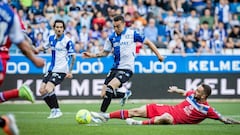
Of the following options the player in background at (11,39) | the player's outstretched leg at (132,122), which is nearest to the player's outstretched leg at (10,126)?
the player in background at (11,39)

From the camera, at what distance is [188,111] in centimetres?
1472

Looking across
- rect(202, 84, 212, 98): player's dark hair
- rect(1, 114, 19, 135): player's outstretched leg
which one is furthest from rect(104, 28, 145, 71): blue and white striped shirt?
rect(1, 114, 19, 135): player's outstretched leg

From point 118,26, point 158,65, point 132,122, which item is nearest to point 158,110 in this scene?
point 132,122

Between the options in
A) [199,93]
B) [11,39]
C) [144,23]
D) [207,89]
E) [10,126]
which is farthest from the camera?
[144,23]

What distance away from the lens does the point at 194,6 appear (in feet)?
97.3

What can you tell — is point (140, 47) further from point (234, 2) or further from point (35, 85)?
point (234, 2)

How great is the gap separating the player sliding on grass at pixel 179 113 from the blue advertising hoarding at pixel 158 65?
8.73 metres

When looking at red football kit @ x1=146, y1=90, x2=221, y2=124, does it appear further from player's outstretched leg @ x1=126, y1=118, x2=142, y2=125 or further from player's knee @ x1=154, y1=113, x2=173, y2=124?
player's outstretched leg @ x1=126, y1=118, x2=142, y2=125

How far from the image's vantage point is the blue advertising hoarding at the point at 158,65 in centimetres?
2330

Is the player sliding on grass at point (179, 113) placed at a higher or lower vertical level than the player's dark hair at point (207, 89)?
lower

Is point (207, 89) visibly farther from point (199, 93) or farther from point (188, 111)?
point (188, 111)

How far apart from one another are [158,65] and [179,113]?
30.5ft

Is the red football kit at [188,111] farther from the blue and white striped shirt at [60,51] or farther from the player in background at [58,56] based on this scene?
the blue and white striped shirt at [60,51]

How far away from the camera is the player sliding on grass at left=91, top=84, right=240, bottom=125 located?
47.7 ft
